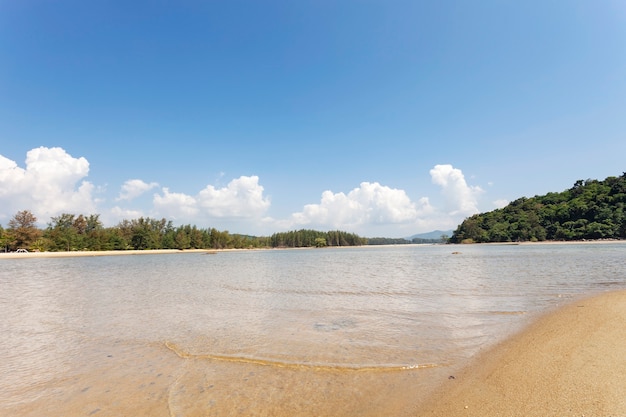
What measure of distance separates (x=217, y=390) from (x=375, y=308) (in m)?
8.11

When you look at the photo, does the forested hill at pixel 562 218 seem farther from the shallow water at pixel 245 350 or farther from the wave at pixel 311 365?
the wave at pixel 311 365

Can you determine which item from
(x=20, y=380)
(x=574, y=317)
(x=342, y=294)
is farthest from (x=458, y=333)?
(x=20, y=380)

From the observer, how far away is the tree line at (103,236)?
8669 cm

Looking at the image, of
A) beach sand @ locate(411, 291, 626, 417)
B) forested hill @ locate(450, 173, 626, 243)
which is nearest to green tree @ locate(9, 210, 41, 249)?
beach sand @ locate(411, 291, 626, 417)

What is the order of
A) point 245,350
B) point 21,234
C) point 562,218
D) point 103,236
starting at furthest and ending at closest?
point 562,218
point 103,236
point 21,234
point 245,350

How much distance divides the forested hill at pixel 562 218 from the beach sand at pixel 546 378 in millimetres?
156444

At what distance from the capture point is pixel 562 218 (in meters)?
144

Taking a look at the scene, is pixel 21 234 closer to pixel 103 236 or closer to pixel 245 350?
pixel 103 236

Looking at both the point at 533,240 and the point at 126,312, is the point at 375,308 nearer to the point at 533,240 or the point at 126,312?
the point at 126,312

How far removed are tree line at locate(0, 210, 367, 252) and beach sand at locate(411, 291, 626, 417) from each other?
114296 millimetres

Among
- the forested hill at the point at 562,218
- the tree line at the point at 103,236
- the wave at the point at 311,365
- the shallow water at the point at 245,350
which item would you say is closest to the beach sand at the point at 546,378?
the shallow water at the point at 245,350

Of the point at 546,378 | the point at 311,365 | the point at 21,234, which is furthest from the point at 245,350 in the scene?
the point at 21,234

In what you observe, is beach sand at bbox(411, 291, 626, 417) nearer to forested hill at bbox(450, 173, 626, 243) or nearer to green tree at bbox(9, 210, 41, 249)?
green tree at bbox(9, 210, 41, 249)

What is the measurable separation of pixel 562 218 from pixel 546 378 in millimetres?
178884
